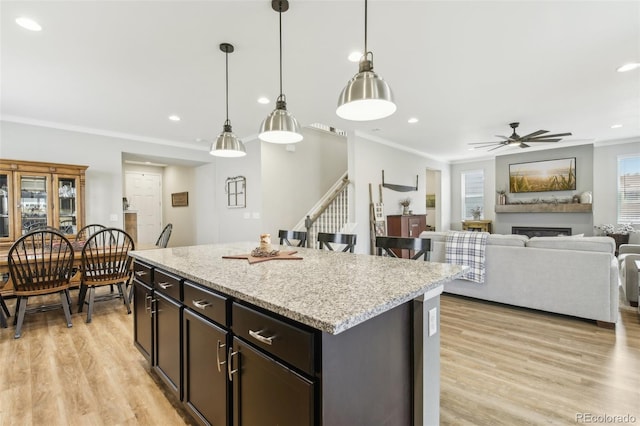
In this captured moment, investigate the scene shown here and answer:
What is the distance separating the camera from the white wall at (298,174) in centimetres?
565

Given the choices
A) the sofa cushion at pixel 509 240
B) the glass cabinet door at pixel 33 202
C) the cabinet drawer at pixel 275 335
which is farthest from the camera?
the glass cabinet door at pixel 33 202

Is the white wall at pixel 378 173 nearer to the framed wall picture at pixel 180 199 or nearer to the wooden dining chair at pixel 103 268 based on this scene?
the wooden dining chair at pixel 103 268

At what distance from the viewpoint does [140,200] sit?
7715 mm

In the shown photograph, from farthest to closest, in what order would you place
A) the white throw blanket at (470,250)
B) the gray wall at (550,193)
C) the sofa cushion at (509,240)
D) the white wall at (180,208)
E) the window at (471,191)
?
1. the window at (471,191)
2. the white wall at (180,208)
3. the gray wall at (550,193)
4. the white throw blanket at (470,250)
5. the sofa cushion at (509,240)

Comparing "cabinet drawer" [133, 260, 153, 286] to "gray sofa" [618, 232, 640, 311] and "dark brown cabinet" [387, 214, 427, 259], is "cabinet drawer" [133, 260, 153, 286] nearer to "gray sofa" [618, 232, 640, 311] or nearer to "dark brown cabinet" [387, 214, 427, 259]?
"dark brown cabinet" [387, 214, 427, 259]

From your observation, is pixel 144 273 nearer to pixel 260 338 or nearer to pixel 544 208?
pixel 260 338

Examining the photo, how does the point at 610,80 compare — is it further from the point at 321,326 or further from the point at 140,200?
the point at 140,200

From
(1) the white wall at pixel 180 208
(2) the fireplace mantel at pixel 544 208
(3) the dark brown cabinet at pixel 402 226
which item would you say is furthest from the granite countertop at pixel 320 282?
(2) the fireplace mantel at pixel 544 208

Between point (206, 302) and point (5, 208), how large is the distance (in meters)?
4.55

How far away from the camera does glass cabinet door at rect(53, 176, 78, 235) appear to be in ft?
14.4

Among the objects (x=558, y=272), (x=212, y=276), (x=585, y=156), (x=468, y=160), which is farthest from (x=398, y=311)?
(x=468, y=160)

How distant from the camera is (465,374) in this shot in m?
2.17

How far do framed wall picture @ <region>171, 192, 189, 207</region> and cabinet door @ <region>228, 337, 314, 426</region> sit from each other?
686cm

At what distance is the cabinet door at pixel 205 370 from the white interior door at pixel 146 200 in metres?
7.04
